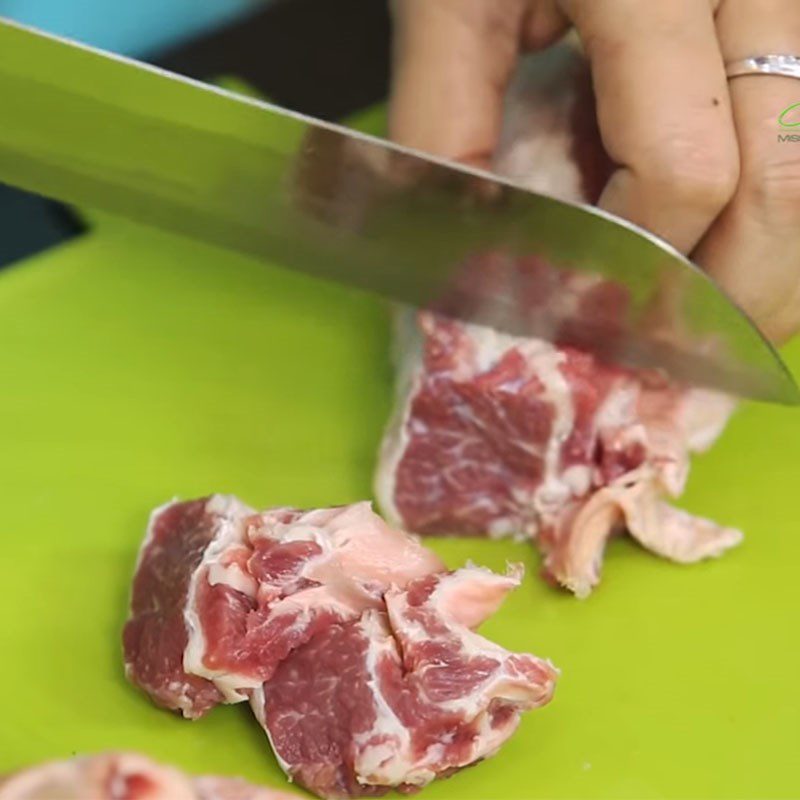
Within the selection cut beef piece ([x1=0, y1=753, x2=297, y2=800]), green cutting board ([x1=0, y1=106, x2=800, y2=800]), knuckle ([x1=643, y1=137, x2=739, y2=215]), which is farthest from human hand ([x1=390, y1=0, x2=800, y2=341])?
cut beef piece ([x1=0, y1=753, x2=297, y2=800])

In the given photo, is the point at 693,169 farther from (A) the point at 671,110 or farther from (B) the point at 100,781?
(B) the point at 100,781

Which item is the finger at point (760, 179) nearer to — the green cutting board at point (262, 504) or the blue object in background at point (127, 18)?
the green cutting board at point (262, 504)

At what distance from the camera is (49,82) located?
174cm

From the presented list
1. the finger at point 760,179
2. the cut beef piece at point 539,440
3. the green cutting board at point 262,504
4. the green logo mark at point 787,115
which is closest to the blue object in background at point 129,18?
the green cutting board at point 262,504

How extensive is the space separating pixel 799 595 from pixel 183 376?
1.05 metres

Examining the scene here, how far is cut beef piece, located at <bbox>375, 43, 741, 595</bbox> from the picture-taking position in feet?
6.41

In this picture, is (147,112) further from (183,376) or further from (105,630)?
(105,630)

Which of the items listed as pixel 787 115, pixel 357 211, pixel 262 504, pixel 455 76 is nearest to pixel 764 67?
pixel 787 115

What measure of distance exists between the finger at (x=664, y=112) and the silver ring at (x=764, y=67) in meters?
0.06

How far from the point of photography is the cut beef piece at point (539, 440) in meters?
1.95

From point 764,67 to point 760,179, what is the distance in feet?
0.59

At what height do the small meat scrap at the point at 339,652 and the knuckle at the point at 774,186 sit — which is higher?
the knuckle at the point at 774,186

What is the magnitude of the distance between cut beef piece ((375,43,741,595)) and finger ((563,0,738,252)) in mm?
157

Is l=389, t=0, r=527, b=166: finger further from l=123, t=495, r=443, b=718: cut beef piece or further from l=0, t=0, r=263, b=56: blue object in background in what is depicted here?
l=0, t=0, r=263, b=56: blue object in background
